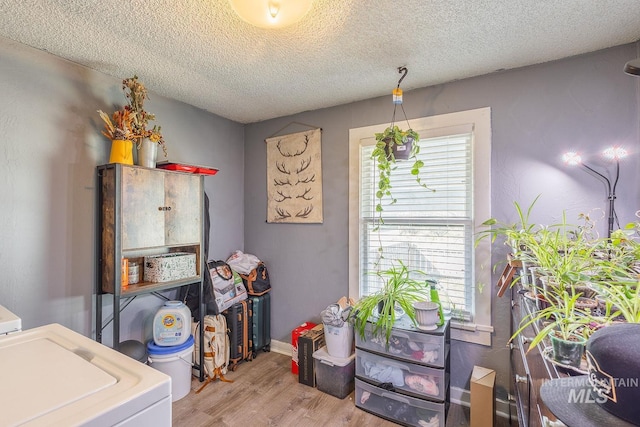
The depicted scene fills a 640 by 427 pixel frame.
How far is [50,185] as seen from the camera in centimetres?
192

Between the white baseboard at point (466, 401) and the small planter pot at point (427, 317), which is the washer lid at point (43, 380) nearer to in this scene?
the small planter pot at point (427, 317)

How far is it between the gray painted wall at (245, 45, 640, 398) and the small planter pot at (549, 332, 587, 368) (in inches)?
52.7

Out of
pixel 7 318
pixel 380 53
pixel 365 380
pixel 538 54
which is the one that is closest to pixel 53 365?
pixel 7 318

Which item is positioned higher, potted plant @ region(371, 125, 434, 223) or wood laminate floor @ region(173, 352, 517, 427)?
potted plant @ region(371, 125, 434, 223)

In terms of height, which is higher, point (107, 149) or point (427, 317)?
point (107, 149)

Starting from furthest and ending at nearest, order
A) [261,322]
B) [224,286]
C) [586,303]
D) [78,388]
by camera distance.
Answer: [261,322] < [224,286] < [586,303] < [78,388]

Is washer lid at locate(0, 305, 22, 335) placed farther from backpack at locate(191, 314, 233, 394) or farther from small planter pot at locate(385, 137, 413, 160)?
small planter pot at locate(385, 137, 413, 160)

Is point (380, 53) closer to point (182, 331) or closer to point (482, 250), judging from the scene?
point (482, 250)

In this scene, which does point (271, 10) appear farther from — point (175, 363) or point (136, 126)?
point (175, 363)

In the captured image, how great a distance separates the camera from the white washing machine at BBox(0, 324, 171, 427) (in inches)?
23.0

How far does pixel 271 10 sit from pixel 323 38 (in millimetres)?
482

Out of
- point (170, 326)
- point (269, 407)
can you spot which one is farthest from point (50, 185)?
point (269, 407)

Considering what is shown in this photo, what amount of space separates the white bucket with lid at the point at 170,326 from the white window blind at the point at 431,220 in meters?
1.47

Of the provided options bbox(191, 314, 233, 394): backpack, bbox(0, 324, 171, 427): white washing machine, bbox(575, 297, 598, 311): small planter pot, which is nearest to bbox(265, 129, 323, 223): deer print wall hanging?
bbox(191, 314, 233, 394): backpack
